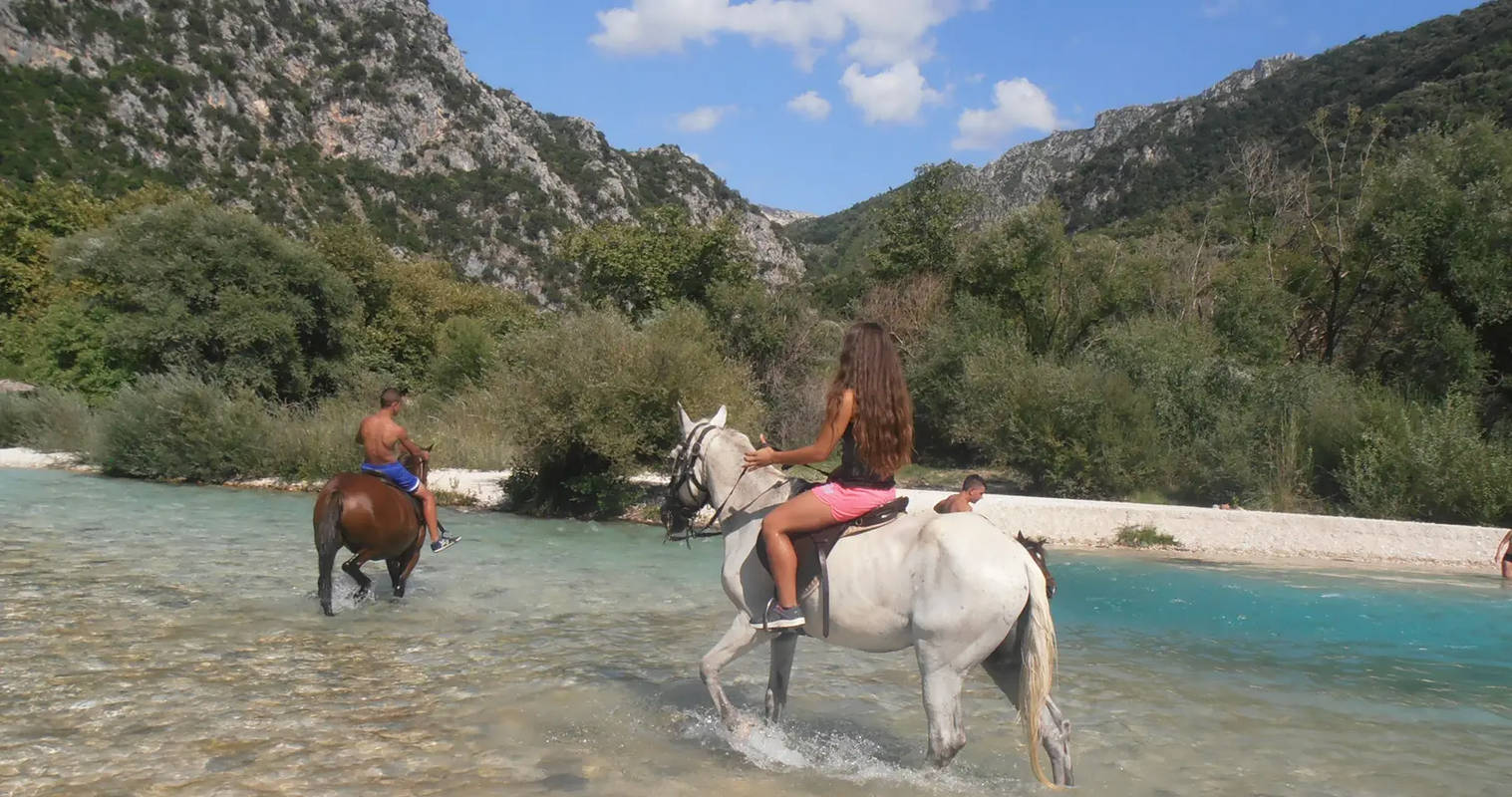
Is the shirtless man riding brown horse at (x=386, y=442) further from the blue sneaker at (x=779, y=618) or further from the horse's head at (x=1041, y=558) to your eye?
the horse's head at (x=1041, y=558)

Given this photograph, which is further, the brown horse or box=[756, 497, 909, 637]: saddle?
the brown horse

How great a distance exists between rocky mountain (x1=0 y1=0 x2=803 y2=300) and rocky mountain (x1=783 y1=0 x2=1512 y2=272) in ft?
94.4

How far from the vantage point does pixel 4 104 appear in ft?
185

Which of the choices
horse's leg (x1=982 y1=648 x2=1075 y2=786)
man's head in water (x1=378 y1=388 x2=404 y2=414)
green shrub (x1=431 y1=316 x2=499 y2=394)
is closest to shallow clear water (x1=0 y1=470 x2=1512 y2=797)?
horse's leg (x1=982 y1=648 x2=1075 y2=786)

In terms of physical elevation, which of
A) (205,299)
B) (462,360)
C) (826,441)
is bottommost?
(826,441)

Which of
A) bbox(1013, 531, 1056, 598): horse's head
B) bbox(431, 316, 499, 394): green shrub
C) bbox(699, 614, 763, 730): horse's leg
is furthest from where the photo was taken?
bbox(431, 316, 499, 394): green shrub

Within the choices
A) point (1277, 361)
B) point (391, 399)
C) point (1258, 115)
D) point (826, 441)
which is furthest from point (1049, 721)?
point (1258, 115)

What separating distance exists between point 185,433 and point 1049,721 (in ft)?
76.8

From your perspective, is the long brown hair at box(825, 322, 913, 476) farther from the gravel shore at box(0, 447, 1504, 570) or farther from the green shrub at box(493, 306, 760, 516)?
the green shrub at box(493, 306, 760, 516)

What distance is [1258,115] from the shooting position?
7619 cm

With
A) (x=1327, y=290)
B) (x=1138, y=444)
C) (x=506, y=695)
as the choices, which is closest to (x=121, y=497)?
(x=506, y=695)

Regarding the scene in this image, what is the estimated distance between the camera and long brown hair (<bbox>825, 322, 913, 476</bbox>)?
480cm

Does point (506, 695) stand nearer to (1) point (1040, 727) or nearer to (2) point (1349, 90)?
(1) point (1040, 727)

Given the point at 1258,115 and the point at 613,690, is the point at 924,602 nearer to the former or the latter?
the point at 613,690
